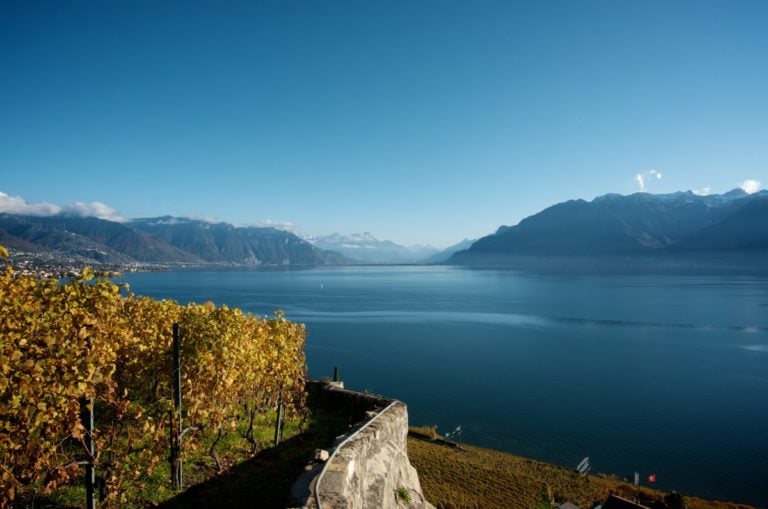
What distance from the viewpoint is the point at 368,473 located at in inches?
466

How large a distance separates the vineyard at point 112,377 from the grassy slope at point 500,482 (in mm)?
13537

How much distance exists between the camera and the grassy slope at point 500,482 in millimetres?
26172

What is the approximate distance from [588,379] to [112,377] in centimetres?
6292

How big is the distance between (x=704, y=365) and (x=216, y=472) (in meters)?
79.1

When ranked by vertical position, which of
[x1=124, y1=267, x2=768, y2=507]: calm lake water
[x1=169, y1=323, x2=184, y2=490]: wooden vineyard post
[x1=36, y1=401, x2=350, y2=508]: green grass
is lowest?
[x1=124, y1=267, x2=768, y2=507]: calm lake water

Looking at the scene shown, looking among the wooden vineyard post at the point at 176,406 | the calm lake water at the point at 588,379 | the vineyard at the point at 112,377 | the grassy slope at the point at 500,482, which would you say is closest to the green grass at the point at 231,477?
the vineyard at the point at 112,377

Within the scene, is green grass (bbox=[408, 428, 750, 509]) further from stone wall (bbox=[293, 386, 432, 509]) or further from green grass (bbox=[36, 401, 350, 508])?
green grass (bbox=[36, 401, 350, 508])

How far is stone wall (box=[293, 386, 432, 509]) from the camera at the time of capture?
31.0 ft

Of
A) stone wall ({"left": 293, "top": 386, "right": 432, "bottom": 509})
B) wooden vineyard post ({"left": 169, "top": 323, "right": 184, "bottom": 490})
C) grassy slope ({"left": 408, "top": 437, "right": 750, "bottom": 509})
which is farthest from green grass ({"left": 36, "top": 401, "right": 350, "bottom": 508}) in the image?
grassy slope ({"left": 408, "top": 437, "right": 750, "bottom": 509})

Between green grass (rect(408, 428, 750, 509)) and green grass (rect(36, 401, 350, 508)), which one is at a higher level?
green grass (rect(36, 401, 350, 508))

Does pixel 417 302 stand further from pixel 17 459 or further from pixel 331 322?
pixel 17 459

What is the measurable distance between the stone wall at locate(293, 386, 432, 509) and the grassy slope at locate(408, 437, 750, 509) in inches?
450

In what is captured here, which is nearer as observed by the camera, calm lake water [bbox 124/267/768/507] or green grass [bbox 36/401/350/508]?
green grass [bbox 36/401/350/508]

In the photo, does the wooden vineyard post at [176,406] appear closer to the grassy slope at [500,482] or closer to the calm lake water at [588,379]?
the grassy slope at [500,482]
